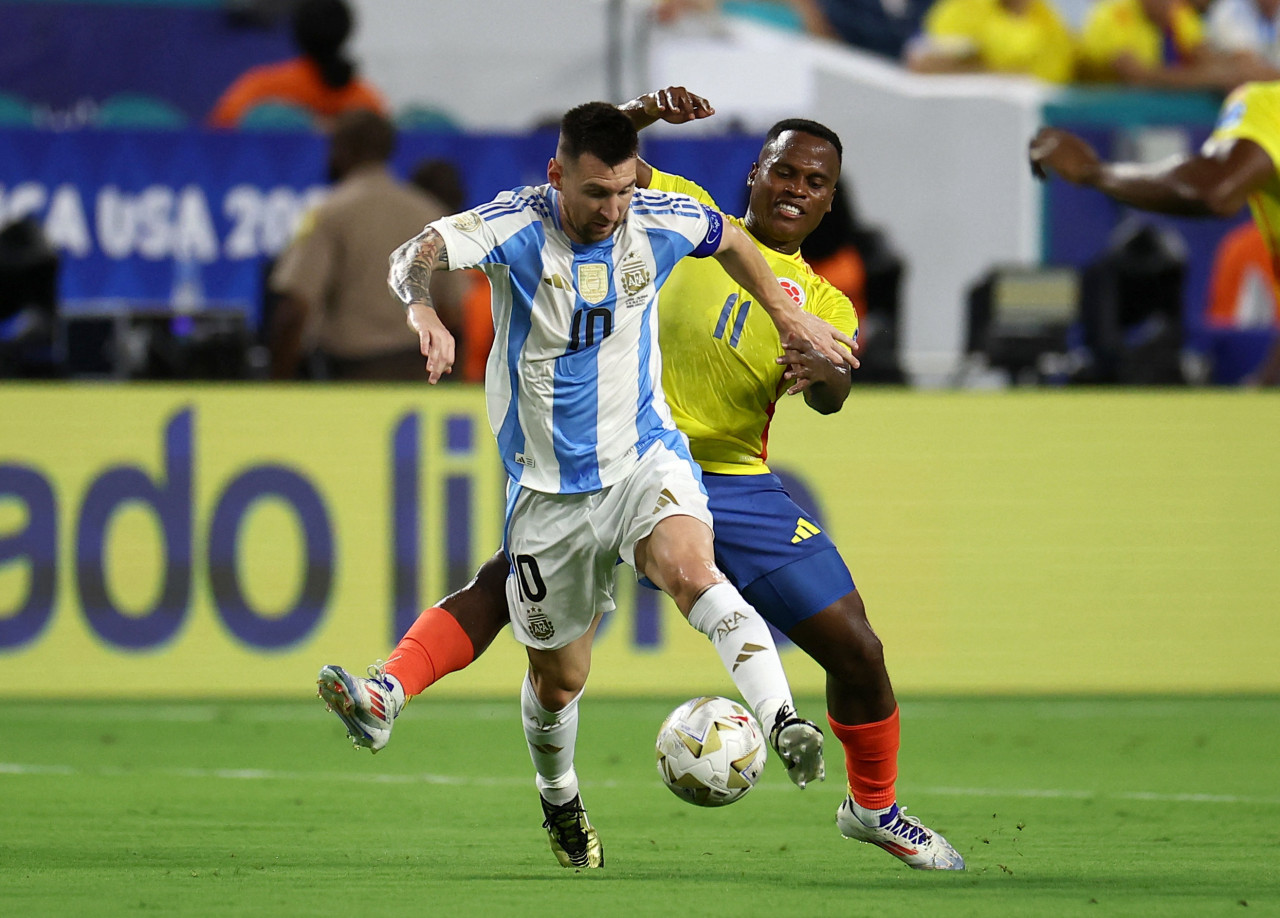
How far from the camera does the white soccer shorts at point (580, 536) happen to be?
5750mm

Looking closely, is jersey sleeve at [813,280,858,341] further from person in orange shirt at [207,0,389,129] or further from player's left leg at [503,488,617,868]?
person in orange shirt at [207,0,389,129]

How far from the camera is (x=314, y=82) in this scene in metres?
13.2

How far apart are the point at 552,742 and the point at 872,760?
0.96 meters

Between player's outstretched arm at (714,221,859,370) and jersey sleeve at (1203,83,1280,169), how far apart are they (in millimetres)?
1556

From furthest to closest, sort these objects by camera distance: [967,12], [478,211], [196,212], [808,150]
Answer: [967,12] → [196,212] → [808,150] → [478,211]

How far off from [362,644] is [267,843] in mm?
3743

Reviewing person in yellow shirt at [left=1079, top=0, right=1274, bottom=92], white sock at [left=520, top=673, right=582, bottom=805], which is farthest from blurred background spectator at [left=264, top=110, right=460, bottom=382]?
person in yellow shirt at [left=1079, top=0, right=1274, bottom=92]

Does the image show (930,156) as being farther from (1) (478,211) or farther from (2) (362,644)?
(1) (478,211)

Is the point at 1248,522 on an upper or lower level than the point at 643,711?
upper

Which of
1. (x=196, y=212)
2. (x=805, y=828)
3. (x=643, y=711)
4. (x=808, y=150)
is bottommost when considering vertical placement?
(x=643, y=711)

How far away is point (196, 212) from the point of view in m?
12.1

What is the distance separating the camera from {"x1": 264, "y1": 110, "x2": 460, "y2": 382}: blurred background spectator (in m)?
10.5

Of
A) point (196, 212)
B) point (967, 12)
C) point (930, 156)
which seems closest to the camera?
point (196, 212)

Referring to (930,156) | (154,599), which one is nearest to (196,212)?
(154,599)
